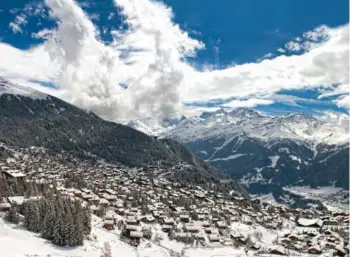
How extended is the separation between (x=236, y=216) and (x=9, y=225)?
10365cm

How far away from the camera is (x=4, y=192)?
109 meters

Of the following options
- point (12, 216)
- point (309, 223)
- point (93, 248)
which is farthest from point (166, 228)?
point (309, 223)

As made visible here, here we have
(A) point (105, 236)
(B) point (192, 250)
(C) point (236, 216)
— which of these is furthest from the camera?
(C) point (236, 216)

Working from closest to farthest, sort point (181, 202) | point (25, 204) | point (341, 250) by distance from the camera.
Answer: point (25, 204) → point (341, 250) → point (181, 202)

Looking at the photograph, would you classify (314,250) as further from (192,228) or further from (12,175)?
(12,175)

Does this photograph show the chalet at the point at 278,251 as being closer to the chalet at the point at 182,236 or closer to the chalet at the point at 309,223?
the chalet at the point at 182,236

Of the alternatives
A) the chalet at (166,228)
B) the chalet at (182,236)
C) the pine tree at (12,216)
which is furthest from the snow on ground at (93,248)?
the chalet at (166,228)

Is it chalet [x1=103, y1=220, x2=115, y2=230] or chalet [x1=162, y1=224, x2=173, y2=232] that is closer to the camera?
chalet [x1=103, y1=220, x2=115, y2=230]

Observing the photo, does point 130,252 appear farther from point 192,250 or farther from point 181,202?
point 181,202

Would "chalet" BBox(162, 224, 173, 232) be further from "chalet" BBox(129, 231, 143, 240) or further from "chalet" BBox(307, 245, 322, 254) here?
"chalet" BBox(307, 245, 322, 254)

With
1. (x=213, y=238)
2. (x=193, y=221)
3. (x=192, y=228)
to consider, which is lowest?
→ (x=213, y=238)

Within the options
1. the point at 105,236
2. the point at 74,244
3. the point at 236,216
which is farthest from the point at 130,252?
the point at 236,216

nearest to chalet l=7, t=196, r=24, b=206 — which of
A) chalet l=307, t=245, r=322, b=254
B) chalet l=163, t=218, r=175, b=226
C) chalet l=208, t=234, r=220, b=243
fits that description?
chalet l=163, t=218, r=175, b=226

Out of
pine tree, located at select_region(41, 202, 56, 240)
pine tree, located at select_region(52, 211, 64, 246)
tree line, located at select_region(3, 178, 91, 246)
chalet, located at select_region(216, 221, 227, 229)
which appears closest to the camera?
pine tree, located at select_region(52, 211, 64, 246)
